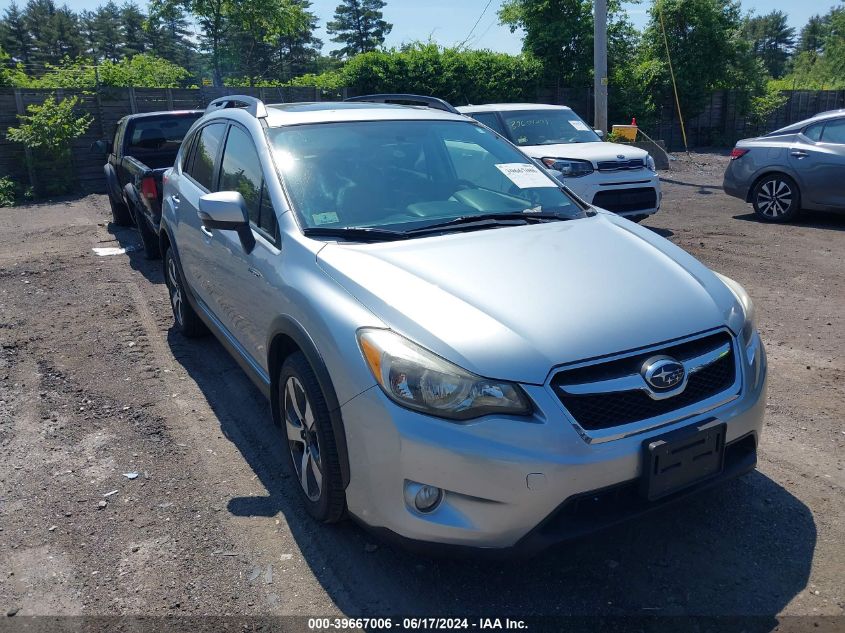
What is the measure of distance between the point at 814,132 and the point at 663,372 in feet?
28.4

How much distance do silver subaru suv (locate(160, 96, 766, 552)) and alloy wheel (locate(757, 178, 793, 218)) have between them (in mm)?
7189

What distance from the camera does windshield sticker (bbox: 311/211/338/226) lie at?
3395 millimetres

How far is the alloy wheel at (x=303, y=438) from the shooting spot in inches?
121

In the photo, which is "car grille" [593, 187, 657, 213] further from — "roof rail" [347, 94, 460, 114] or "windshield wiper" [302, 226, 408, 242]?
"windshield wiper" [302, 226, 408, 242]

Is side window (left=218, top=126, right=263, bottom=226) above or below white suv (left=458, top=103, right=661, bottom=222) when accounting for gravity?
above

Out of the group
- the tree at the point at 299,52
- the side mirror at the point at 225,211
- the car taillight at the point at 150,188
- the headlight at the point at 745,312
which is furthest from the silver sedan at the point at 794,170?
the tree at the point at 299,52

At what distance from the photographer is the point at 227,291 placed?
4.14 metres

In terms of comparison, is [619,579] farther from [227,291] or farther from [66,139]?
[66,139]

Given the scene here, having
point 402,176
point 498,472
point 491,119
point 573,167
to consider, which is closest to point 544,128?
point 491,119

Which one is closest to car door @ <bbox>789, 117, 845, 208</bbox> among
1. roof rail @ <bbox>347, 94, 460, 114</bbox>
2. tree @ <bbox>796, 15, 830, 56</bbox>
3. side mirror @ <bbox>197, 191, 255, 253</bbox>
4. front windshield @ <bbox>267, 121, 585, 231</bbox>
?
roof rail @ <bbox>347, 94, 460, 114</bbox>

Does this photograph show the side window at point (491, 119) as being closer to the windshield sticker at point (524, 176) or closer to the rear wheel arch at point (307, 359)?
the windshield sticker at point (524, 176)

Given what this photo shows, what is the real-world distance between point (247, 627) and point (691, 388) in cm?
188

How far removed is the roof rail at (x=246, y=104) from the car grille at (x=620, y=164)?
17.1 ft

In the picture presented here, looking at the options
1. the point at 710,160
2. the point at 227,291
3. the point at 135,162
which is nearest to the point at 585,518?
the point at 227,291
